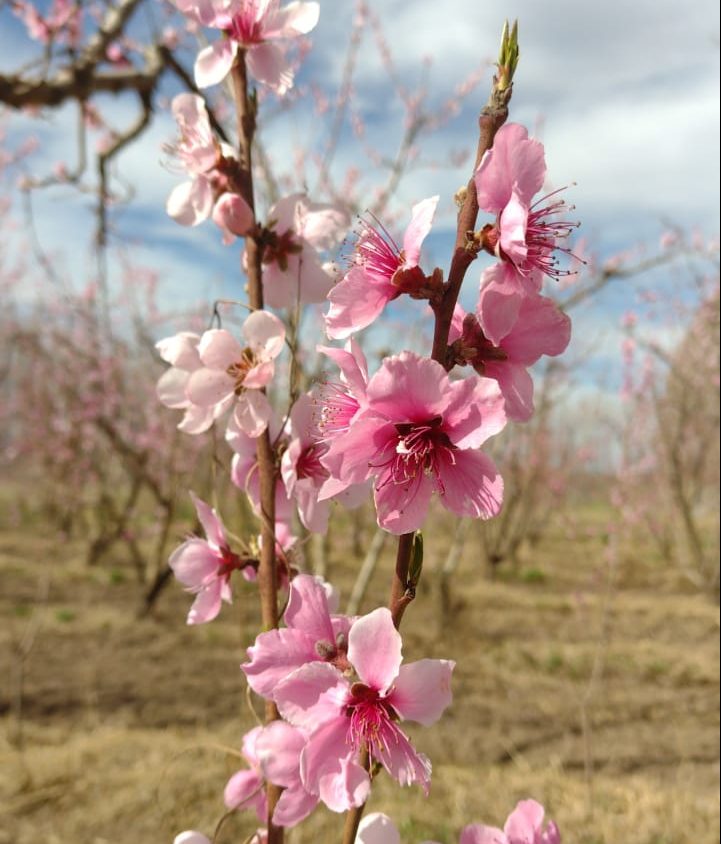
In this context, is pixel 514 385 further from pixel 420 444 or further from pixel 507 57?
pixel 507 57

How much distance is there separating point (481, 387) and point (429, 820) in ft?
A: 10.2

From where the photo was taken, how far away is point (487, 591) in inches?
334

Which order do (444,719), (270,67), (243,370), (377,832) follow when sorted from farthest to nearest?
(444,719)
(270,67)
(243,370)
(377,832)

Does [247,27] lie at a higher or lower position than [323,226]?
higher

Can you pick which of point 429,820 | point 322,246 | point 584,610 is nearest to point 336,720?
point 322,246

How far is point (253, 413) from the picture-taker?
0.98 meters

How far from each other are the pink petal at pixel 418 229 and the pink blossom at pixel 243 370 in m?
0.28

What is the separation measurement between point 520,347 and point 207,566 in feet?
2.00

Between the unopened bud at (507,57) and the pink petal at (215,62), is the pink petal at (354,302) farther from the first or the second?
the pink petal at (215,62)

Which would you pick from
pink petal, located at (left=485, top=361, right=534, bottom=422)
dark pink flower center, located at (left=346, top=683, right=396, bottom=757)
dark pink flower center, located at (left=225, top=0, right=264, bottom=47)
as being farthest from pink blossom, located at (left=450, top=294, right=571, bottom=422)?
dark pink flower center, located at (left=225, top=0, right=264, bottom=47)

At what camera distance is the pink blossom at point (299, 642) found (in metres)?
0.75

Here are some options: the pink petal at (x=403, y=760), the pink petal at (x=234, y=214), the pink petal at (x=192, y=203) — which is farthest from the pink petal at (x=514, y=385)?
the pink petal at (x=192, y=203)

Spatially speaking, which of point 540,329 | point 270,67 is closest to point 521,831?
point 540,329

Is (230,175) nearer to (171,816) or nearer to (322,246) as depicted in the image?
(322,246)
